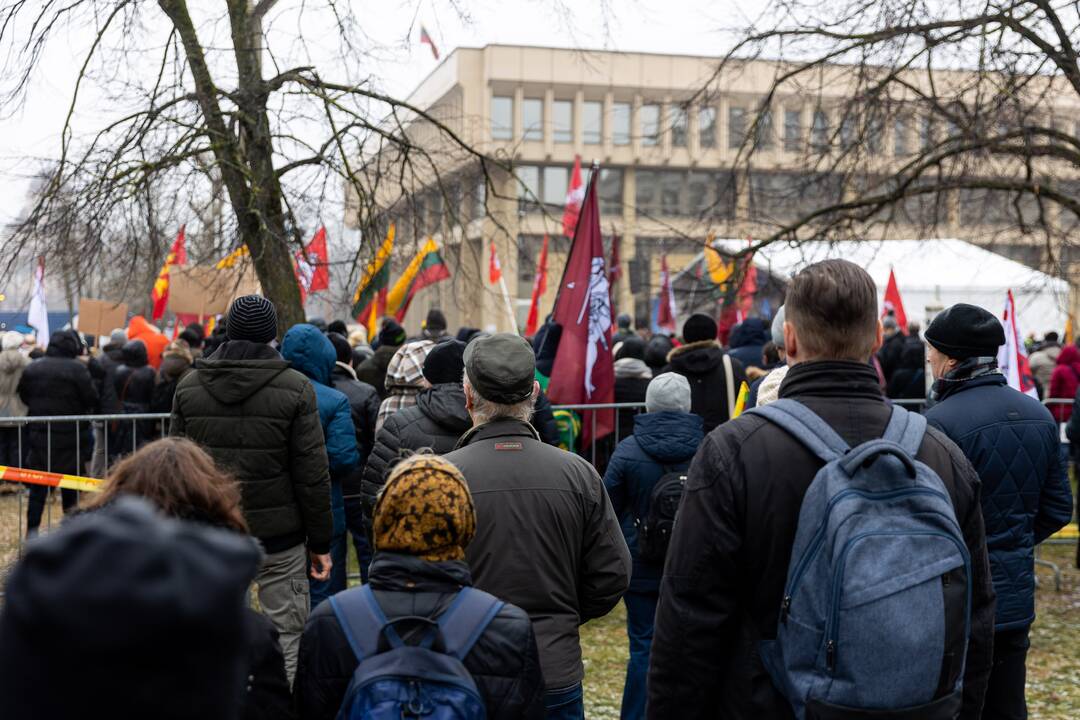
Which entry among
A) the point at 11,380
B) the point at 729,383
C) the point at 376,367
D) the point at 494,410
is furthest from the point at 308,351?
the point at 11,380

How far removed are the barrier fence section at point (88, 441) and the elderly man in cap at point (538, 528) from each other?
3.49 meters

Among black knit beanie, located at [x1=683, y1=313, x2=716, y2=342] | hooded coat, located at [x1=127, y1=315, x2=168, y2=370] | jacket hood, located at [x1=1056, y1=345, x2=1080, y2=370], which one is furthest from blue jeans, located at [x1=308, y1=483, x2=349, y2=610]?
jacket hood, located at [x1=1056, y1=345, x2=1080, y2=370]

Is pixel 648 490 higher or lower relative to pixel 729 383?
lower

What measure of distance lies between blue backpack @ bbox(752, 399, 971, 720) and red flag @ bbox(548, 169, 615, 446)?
598cm

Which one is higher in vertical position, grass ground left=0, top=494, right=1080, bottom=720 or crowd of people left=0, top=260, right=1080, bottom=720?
crowd of people left=0, top=260, right=1080, bottom=720

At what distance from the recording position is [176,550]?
117 cm

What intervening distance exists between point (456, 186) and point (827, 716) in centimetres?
841

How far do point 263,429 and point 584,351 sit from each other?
3663 mm

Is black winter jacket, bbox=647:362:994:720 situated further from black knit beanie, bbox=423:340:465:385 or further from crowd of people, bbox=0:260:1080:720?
black knit beanie, bbox=423:340:465:385

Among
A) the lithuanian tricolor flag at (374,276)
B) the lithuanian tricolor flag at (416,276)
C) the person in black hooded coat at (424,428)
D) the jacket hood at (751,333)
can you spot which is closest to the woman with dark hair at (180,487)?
the person in black hooded coat at (424,428)

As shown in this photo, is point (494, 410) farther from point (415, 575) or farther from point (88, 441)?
point (88, 441)

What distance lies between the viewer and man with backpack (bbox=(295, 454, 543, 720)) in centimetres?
241

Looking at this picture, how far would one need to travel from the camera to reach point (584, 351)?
27.9 ft

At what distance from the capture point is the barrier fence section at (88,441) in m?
6.53
